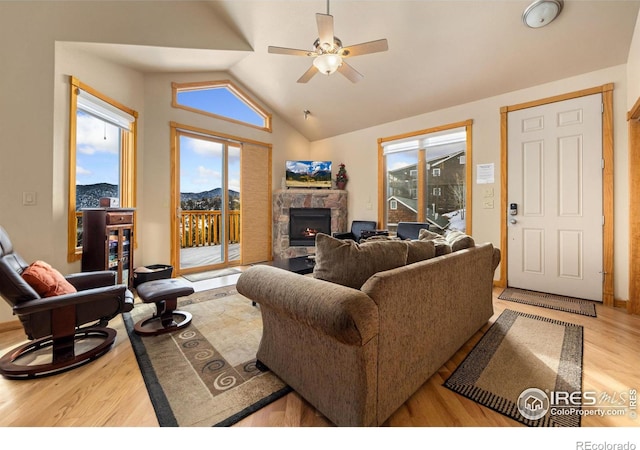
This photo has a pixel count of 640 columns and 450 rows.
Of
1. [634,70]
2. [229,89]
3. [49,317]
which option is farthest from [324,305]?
[229,89]

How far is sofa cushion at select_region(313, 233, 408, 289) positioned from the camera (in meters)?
1.38

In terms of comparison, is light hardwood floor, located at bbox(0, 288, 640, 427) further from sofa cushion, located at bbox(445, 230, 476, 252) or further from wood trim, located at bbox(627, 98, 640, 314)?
wood trim, located at bbox(627, 98, 640, 314)

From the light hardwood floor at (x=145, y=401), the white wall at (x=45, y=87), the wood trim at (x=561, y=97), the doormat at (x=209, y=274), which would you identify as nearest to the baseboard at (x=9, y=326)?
the white wall at (x=45, y=87)

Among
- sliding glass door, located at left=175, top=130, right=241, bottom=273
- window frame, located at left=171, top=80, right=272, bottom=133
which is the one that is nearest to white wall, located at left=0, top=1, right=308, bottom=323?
window frame, located at left=171, top=80, right=272, bottom=133

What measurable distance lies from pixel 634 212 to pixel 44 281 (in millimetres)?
5113

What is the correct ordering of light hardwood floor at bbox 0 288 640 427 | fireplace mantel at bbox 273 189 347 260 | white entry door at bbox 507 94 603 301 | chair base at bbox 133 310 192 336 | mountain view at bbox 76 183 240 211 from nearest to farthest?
1. light hardwood floor at bbox 0 288 640 427
2. chair base at bbox 133 310 192 336
3. white entry door at bbox 507 94 603 301
4. mountain view at bbox 76 183 240 211
5. fireplace mantel at bbox 273 189 347 260

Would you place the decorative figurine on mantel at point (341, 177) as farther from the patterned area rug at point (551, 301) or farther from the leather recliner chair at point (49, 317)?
the leather recliner chair at point (49, 317)

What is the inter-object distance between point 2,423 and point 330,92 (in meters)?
4.70

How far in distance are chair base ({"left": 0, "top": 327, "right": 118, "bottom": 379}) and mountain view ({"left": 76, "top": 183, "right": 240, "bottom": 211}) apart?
67.1 inches

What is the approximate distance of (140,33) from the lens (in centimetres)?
296

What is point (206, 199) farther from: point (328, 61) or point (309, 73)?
point (328, 61)

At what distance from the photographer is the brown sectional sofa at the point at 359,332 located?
1.11 m

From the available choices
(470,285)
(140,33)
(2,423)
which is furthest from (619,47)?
(2,423)

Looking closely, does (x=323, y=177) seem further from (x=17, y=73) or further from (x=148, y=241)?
(x=17, y=73)
